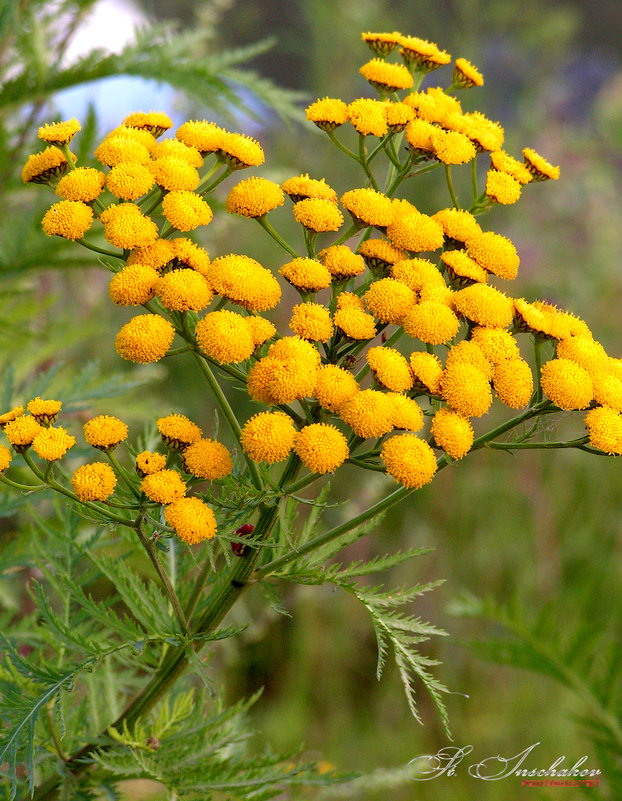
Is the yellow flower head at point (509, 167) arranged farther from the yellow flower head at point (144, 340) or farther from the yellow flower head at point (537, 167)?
the yellow flower head at point (144, 340)

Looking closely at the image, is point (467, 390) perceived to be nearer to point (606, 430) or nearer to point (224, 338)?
point (606, 430)

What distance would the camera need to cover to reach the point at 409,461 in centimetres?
103

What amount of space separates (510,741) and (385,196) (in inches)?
100

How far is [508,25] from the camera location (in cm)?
696

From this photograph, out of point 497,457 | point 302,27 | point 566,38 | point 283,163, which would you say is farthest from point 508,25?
point 497,457

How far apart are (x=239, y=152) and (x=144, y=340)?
364 mm

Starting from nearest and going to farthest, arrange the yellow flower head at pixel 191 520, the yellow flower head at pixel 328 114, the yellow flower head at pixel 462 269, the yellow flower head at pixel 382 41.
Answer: the yellow flower head at pixel 191 520 < the yellow flower head at pixel 462 269 < the yellow flower head at pixel 328 114 < the yellow flower head at pixel 382 41

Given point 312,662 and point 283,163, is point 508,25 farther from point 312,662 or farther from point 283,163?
point 312,662

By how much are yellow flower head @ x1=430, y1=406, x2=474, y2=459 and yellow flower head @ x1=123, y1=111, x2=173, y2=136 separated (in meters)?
0.65

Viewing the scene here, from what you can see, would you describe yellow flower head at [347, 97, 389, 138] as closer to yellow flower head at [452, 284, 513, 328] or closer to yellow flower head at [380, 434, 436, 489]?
yellow flower head at [452, 284, 513, 328]

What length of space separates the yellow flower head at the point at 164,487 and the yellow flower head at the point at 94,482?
45 mm

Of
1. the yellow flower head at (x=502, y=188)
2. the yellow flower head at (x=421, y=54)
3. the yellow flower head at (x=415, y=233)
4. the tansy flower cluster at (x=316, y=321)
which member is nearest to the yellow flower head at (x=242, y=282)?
the tansy flower cluster at (x=316, y=321)

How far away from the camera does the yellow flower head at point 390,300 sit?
110 centimetres

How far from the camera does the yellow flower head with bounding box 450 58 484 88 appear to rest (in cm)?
144
